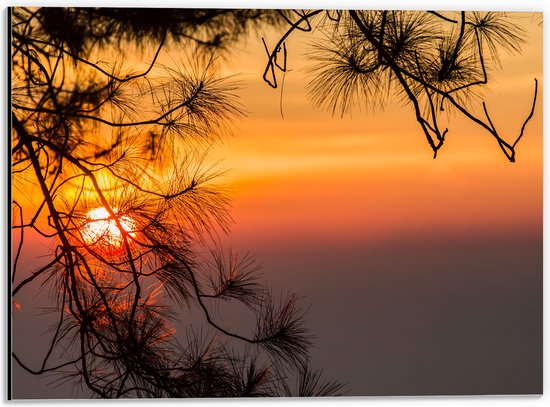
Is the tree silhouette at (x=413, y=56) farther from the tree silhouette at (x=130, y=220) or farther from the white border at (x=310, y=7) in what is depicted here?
the tree silhouette at (x=130, y=220)

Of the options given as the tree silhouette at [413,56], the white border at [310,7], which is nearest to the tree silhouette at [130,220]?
the white border at [310,7]

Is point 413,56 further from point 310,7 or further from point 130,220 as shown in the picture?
point 130,220

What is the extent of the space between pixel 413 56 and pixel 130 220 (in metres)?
0.66

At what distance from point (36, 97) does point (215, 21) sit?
1.28 ft

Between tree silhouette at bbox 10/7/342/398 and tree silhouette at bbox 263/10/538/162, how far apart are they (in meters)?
0.21

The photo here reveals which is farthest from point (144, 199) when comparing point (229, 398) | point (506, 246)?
point (506, 246)

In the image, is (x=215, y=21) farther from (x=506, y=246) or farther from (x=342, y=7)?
(x=506, y=246)

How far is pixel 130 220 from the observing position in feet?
6.79

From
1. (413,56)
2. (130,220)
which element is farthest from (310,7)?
(130,220)

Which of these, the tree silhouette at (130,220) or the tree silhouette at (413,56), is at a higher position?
the tree silhouette at (413,56)

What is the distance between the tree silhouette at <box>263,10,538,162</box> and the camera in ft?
6.97

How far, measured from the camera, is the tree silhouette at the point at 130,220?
207 centimetres

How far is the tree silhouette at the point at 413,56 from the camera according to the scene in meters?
2.12

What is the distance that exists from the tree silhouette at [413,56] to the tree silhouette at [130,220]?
0.21 meters
